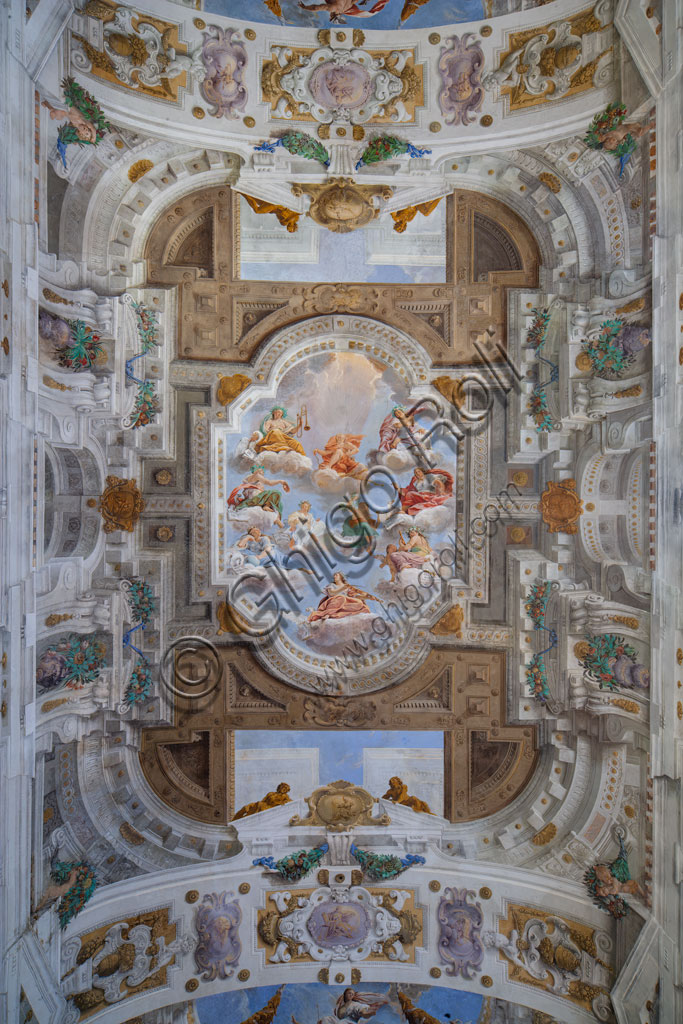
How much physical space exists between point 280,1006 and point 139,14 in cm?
1608

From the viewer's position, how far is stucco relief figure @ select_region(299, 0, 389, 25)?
10.9m

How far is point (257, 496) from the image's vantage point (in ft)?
38.9

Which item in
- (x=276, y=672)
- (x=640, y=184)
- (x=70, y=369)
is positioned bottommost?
(x=276, y=672)

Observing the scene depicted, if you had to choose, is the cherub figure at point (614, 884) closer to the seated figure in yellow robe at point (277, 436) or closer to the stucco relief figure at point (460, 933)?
the stucco relief figure at point (460, 933)

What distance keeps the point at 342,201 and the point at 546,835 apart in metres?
11.5

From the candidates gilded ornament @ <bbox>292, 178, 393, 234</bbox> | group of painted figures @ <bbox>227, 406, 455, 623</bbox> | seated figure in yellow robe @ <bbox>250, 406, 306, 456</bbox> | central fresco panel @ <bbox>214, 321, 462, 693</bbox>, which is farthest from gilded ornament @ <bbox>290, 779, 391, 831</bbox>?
gilded ornament @ <bbox>292, 178, 393, 234</bbox>

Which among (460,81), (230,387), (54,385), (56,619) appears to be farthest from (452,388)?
(56,619)

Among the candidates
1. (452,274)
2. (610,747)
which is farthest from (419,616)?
(452,274)

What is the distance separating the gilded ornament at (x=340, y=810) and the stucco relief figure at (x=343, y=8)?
1300 cm

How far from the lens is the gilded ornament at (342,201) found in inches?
458

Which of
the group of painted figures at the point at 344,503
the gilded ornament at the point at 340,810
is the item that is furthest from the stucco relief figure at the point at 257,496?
the gilded ornament at the point at 340,810

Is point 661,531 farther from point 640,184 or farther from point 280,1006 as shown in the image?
point 280,1006

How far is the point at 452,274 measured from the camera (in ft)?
39.1

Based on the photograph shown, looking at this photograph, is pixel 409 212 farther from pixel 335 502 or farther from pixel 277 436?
pixel 335 502
